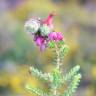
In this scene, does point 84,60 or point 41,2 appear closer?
point 84,60

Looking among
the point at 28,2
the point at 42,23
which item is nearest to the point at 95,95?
the point at 28,2

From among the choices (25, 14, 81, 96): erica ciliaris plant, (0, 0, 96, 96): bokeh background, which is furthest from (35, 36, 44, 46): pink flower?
(0, 0, 96, 96): bokeh background

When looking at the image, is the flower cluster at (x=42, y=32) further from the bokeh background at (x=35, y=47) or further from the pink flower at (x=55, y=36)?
the bokeh background at (x=35, y=47)

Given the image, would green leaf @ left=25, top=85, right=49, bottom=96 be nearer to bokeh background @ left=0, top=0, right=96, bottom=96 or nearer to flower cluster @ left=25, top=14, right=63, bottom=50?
flower cluster @ left=25, top=14, right=63, bottom=50

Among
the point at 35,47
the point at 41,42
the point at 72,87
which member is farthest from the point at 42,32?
the point at 35,47

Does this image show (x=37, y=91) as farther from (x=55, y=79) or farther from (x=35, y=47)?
(x=35, y=47)

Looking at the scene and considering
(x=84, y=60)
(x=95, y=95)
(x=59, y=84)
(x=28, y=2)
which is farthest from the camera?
(x=28, y=2)

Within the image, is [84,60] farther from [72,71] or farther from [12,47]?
[72,71]

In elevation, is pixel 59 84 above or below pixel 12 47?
below
